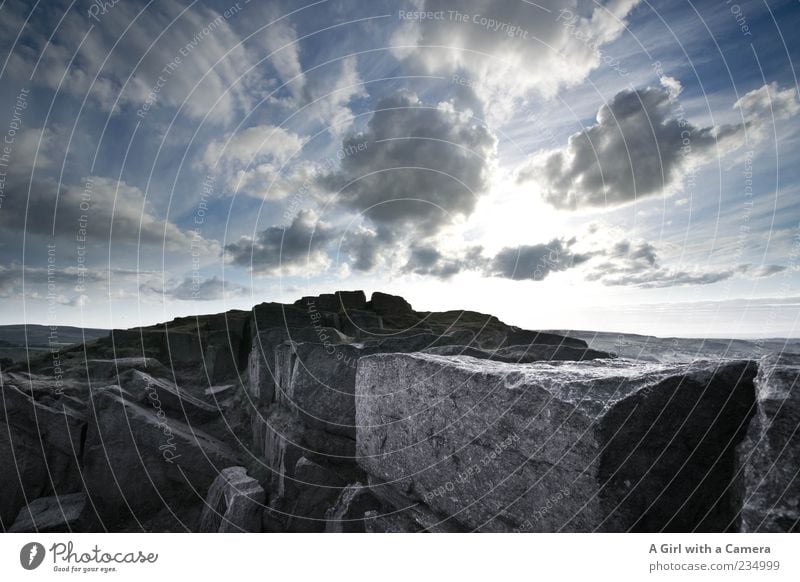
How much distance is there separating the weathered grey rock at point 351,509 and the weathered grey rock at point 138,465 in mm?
3724

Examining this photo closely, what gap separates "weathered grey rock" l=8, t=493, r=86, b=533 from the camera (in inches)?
263

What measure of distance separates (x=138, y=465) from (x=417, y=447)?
253 inches

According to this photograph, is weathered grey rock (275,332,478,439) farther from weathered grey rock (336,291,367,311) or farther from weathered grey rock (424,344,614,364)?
weathered grey rock (336,291,367,311)

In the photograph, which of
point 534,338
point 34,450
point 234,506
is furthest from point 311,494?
point 534,338

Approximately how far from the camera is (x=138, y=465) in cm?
762

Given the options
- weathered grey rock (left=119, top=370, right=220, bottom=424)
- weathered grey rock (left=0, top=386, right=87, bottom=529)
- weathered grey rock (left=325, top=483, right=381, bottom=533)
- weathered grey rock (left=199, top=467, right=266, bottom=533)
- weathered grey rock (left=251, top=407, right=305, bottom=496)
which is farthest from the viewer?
weathered grey rock (left=119, top=370, right=220, bottom=424)

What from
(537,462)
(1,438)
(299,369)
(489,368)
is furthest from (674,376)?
(1,438)

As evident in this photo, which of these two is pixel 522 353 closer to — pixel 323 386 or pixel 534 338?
pixel 323 386

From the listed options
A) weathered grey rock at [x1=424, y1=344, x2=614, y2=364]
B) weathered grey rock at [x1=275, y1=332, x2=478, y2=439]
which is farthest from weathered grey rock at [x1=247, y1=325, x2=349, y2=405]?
weathered grey rock at [x1=424, y1=344, x2=614, y2=364]

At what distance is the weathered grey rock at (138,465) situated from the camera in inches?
291

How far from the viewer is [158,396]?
9547mm

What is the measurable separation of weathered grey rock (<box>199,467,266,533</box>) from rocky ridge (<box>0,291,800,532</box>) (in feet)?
0.12

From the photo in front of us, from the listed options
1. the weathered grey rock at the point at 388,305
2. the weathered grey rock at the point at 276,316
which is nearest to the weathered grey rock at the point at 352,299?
the weathered grey rock at the point at 388,305
